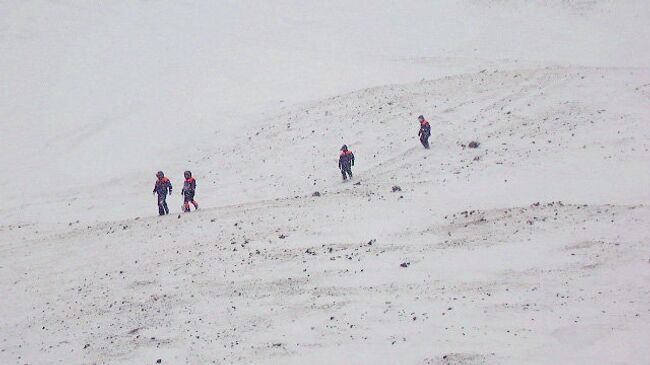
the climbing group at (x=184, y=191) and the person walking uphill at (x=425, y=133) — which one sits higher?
the person walking uphill at (x=425, y=133)

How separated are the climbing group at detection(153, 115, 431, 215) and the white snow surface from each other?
2.11 feet

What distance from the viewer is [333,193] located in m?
22.7

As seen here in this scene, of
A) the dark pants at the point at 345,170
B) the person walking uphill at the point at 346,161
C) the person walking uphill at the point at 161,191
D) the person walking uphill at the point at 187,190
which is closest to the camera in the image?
the person walking uphill at the point at 187,190

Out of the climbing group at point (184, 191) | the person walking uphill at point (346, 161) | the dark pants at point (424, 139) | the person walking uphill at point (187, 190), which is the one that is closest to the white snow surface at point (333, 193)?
the dark pants at point (424, 139)

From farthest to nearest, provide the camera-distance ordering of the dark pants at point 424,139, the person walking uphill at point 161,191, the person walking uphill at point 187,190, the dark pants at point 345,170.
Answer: the dark pants at point 424,139 → the dark pants at point 345,170 → the person walking uphill at point 161,191 → the person walking uphill at point 187,190

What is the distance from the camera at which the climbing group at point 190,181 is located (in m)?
23.0

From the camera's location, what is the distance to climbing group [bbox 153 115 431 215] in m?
23.0

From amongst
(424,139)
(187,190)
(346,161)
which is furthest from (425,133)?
(187,190)

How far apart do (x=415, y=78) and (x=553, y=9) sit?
17.9 meters

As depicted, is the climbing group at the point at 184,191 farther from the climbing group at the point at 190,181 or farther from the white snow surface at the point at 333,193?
the white snow surface at the point at 333,193

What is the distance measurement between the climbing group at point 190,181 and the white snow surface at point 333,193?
25.3 inches

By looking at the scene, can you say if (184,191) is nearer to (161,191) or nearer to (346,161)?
(161,191)

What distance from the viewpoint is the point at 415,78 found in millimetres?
36406

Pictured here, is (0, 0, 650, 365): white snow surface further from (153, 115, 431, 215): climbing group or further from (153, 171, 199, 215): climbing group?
(153, 171, 199, 215): climbing group
